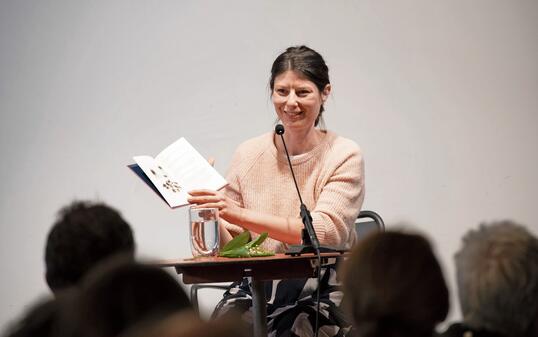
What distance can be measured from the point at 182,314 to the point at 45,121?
3937 millimetres

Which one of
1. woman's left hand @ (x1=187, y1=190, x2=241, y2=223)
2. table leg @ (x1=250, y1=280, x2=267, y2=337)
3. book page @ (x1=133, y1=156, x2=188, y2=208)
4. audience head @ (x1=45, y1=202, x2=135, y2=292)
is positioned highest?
audience head @ (x1=45, y1=202, x2=135, y2=292)

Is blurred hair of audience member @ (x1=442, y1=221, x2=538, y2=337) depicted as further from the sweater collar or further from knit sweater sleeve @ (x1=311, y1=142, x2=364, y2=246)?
the sweater collar

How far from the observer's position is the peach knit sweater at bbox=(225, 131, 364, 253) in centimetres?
304

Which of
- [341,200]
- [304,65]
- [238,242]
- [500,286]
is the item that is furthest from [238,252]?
[500,286]

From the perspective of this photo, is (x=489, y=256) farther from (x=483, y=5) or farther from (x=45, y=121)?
(x=45, y=121)

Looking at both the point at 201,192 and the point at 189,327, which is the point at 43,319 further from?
the point at 201,192

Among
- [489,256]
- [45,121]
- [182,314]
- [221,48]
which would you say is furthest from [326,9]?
[182,314]

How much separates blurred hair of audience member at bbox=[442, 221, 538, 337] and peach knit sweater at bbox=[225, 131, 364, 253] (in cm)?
162

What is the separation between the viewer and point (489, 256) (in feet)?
4.31

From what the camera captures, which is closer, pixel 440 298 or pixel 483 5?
pixel 440 298

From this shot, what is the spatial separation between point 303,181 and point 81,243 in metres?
1.71

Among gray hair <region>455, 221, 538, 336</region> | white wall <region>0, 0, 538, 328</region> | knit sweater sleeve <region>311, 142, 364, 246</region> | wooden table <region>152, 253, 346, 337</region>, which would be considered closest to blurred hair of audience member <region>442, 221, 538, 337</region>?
gray hair <region>455, 221, 538, 336</region>

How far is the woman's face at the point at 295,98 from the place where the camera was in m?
3.15

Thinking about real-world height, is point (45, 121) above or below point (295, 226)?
above
